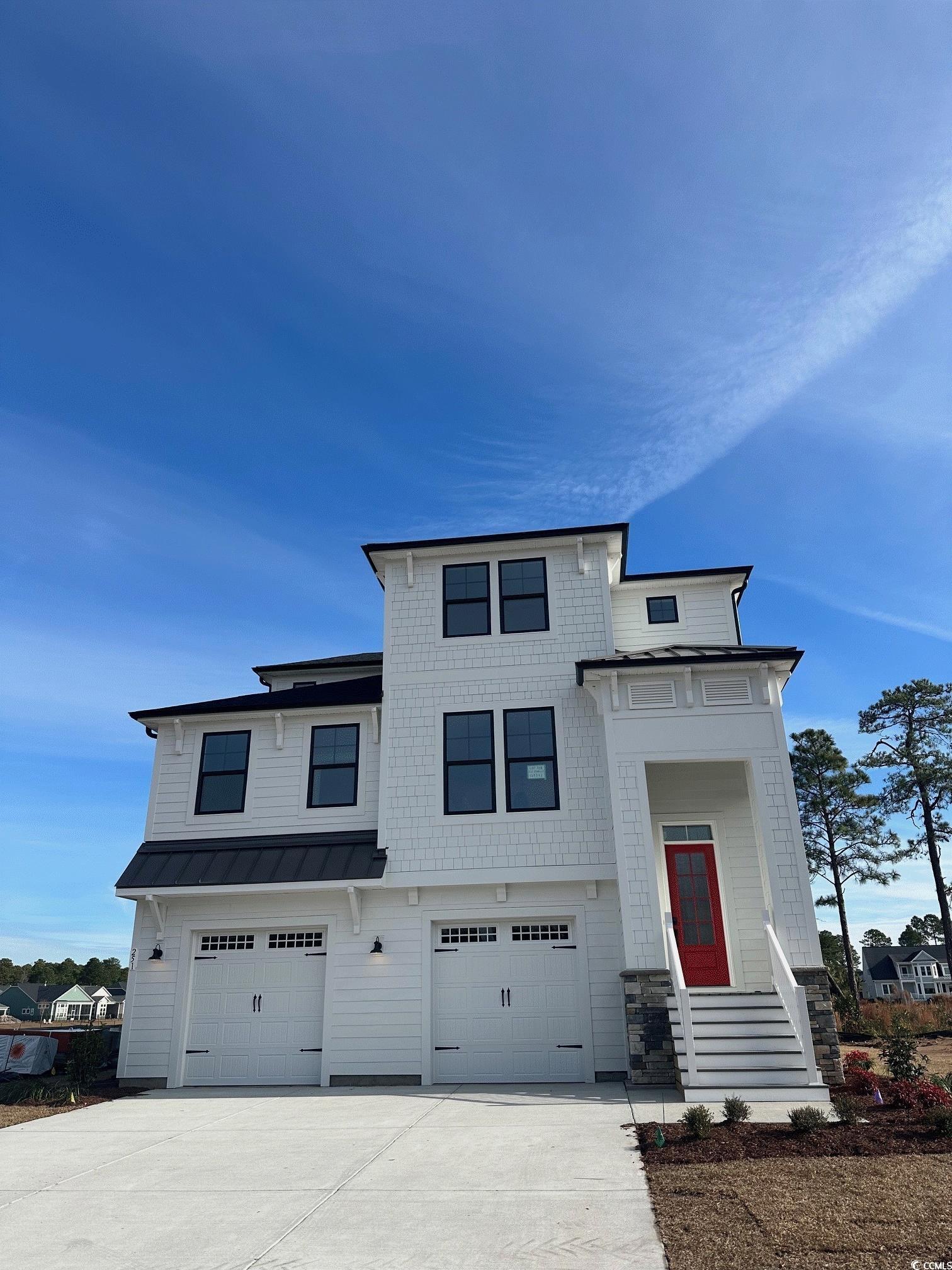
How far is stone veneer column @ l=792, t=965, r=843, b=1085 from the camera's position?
1059 centimetres

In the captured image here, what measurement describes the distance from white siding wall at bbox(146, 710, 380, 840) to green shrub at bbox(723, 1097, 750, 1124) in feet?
25.1

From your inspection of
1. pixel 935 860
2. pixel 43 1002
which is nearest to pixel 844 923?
pixel 935 860

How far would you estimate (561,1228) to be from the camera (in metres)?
4.96

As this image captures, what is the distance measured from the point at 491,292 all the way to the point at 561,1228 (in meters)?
12.8

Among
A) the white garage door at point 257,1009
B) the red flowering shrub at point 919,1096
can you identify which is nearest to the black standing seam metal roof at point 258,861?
the white garage door at point 257,1009

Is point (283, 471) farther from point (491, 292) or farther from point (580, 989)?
point (580, 989)

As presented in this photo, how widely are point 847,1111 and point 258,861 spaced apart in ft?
31.0

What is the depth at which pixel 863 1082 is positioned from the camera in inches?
373

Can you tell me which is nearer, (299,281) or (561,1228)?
(561,1228)

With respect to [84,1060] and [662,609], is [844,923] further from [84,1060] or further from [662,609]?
[84,1060]

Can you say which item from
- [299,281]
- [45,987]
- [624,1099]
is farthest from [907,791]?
[45,987]

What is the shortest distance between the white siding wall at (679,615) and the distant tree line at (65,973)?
8929cm

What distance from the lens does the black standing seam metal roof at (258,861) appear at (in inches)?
518

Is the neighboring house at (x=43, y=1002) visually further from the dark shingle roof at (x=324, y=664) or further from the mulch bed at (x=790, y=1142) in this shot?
the mulch bed at (x=790, y=1142)
